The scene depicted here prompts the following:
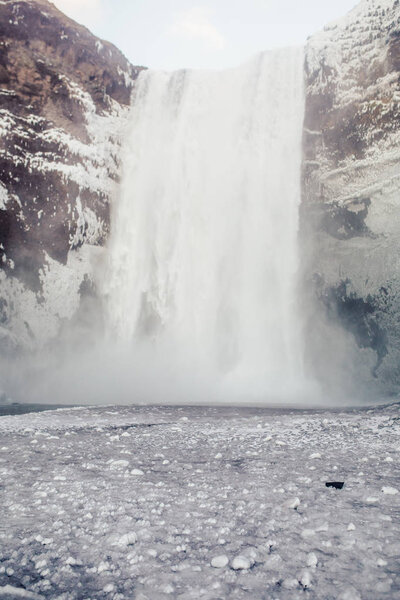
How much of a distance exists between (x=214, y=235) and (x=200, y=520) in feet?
55.6

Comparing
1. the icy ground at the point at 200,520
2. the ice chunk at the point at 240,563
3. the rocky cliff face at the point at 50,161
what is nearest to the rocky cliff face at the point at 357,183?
the rocky cliff face at the point at 50,161

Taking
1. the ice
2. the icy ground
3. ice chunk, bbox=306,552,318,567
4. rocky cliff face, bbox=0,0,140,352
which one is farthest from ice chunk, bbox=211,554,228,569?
rocky cliff face, bbox=0,0,140,352

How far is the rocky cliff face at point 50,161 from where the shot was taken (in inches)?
733

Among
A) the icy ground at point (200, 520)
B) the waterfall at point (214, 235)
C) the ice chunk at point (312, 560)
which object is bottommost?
the icy ground at point (200, 520)

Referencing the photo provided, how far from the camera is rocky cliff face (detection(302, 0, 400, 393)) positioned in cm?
1611

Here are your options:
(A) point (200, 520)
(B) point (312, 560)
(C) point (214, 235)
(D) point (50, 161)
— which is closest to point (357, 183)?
(C) point (214, 235)

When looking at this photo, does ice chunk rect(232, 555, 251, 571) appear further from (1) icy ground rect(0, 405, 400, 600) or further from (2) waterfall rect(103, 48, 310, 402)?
(2) waterfall rect(103, 48, 310, 402)

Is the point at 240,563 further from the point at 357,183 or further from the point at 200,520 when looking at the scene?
the point at 357,183

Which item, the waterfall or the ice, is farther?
the waterfall

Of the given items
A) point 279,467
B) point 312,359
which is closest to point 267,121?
point 312,359

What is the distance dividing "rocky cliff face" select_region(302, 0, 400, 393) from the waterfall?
3.16 feet

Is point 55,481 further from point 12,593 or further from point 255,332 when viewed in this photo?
point 255,332

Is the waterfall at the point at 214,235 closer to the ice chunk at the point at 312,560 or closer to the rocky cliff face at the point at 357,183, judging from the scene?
the rocky cliff face at the point at 357,183

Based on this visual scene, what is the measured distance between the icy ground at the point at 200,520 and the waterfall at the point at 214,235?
11928mm
